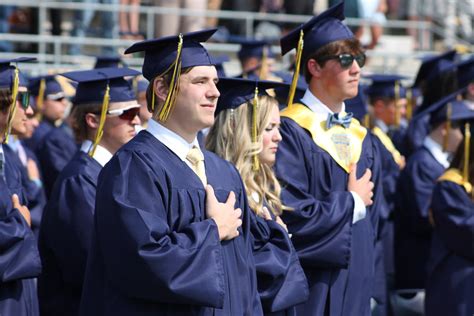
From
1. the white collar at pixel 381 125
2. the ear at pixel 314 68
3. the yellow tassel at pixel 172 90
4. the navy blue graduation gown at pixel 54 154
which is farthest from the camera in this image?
the white collar at pixel 381 125

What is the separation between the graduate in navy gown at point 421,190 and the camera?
901cm

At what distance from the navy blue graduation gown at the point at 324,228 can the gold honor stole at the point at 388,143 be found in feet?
11.6

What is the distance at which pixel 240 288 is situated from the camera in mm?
5055

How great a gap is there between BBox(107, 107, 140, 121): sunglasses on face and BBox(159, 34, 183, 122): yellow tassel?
180cm

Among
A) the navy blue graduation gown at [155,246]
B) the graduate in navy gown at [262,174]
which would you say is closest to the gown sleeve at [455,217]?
the graduate in navy gown at [262,174]

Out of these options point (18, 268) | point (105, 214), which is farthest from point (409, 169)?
point (105, 214)

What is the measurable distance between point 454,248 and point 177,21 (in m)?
7.36

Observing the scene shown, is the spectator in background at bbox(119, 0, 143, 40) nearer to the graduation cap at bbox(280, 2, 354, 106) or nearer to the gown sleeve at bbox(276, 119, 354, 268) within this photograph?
the graduation cap at bbox(280, 2, 354, 106)

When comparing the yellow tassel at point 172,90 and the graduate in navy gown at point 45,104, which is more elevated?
the yellow tassel at point 172,90

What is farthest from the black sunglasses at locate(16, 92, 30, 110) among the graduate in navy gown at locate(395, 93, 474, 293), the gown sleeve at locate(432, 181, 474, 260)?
the graduate in navy gown at locate(395, 93, 474, 293)

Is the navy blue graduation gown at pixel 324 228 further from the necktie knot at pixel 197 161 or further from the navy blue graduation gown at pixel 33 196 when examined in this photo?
the navy blue graduation gown at pixel 33 196

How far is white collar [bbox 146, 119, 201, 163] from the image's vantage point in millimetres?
4945

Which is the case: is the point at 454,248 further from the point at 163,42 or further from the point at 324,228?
the point at 163,42

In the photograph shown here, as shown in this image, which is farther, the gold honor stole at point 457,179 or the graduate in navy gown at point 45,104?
the graduate in navy gown at point 45,104
